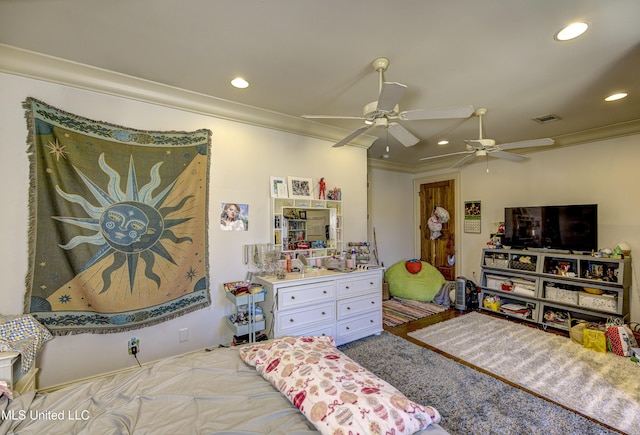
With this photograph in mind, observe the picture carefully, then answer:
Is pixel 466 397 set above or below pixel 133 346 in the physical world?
below

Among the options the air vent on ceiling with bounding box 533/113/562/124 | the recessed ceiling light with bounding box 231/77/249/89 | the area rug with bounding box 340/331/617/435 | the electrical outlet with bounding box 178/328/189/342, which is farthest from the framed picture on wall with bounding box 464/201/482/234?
the electrical outlet with bounding box 178/328/189/342

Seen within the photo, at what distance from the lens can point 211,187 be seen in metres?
2.72

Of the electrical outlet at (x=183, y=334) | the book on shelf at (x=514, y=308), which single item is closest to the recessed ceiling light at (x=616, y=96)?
the book on shelf at (x=514, y=308)

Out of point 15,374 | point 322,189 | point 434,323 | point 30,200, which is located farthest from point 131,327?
Answer: point 434,323

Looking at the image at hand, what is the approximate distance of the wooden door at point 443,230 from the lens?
17.3 feet

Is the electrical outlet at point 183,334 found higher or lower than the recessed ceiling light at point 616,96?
lower

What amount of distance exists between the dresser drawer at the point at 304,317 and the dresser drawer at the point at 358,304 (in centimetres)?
11

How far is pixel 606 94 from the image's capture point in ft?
8.26

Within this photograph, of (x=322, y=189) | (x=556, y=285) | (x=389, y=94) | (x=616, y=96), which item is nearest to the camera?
(x=389, y=94)

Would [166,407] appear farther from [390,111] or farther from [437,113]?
[437,113]

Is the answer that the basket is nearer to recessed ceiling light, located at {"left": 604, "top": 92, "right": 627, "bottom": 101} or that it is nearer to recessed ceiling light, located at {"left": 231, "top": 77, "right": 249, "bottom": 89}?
recessed ceiling light, located at {"left": 604, "top": 92, "right": 627, "bottom": 101}

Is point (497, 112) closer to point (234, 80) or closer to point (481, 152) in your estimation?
point (481, 152)

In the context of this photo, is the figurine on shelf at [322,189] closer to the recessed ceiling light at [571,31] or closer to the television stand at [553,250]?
the recessed ceiling light at [571,31]

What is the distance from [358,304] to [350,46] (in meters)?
2.56
